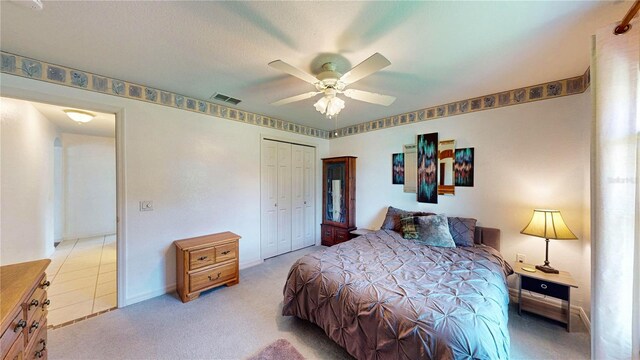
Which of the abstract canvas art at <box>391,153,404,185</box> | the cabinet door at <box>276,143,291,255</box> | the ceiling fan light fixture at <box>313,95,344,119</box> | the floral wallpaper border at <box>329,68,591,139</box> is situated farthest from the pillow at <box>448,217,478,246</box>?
the cabinet door at <box>276,143,291,255</box>

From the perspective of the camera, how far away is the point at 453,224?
279 cm

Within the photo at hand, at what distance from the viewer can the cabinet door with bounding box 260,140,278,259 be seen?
3723mm

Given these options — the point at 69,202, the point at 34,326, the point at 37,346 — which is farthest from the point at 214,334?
the point at 69,202

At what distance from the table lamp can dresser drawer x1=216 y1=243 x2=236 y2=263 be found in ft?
11.3

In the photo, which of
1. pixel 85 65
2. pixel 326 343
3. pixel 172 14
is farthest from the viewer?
pixel 85 65

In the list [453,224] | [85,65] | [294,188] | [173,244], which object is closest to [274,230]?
[294,188]

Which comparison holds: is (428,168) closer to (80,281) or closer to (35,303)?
(35,303)

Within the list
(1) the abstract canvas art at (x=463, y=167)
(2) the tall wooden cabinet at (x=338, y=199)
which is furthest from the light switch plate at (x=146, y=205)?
(1) the abstract canvas art at (x=463, y=167)

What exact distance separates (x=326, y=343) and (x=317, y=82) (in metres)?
2.27

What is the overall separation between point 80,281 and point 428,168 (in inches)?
205

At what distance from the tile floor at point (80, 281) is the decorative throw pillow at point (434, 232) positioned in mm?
3733

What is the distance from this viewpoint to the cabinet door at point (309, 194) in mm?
4469

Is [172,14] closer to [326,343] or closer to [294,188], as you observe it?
[326,343]

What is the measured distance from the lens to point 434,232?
266cm
